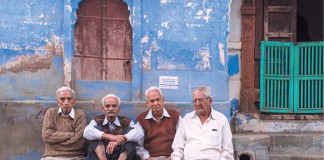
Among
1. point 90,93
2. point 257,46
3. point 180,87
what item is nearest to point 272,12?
point 257,46

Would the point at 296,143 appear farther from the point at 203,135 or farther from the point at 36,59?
Result: the point at 36,59

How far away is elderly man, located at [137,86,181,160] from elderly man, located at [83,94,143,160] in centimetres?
16

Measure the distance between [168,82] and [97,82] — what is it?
972mm

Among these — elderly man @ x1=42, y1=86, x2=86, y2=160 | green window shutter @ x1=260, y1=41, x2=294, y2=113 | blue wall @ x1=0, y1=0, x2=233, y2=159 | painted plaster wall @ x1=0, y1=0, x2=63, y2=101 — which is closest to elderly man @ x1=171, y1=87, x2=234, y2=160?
elderly man @ x1=42, y1=86, x2=86, y2=160

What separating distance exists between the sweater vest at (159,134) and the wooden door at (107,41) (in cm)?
132

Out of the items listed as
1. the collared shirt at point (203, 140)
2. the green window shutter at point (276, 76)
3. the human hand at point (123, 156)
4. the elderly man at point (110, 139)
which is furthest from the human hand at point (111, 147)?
the green window shutter at point (276, 76)

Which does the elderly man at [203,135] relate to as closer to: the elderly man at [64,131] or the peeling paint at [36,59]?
the elderly man at [64,131]

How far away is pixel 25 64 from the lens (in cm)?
654

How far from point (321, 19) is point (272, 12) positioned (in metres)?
1.08

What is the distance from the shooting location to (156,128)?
562 cm

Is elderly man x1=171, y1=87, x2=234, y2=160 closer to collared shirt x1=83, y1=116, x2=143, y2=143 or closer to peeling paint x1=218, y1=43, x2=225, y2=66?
collared shirt x1=83, y1=116, x2=143, y2=143

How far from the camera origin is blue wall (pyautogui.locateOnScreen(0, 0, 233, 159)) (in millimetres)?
6453

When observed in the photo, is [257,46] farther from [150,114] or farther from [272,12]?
[150,114]

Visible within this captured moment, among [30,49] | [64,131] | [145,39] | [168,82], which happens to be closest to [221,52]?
[168,82]
